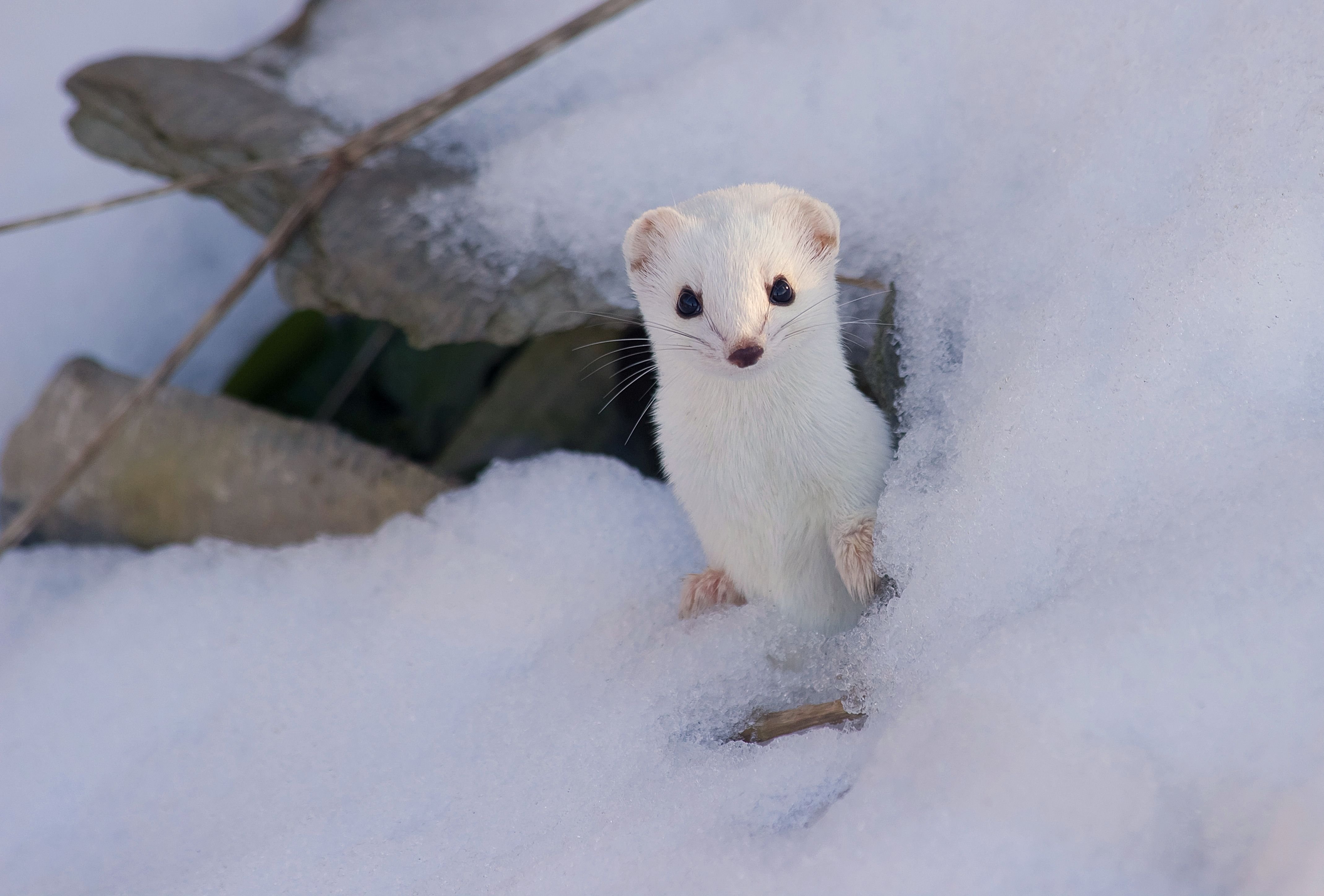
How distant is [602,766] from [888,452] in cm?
70

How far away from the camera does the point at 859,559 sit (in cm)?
155

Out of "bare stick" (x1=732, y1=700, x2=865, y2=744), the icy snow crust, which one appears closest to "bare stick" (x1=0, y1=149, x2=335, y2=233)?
the icy snow crust

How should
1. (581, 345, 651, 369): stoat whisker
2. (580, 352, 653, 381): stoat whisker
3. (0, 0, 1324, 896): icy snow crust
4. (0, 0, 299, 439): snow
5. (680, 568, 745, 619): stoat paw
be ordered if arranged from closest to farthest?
(0, 0, 1324, 896): icy snow crust → (680, 568, 745, 619): stoat paw → (581, 345, 651, 369): stoat whisker → (580, 352, 653, 381): stoat whisker → (0, 0, 299, 439): snow

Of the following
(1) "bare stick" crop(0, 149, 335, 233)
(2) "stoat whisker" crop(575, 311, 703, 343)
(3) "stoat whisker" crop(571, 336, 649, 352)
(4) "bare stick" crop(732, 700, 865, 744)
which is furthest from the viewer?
(1) "bare stick" crop(0, 149, 335, 233)

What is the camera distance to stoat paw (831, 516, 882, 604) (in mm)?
1542

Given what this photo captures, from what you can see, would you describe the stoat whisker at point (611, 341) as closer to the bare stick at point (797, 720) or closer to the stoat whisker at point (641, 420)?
the stoat whisker at point (641, 420)

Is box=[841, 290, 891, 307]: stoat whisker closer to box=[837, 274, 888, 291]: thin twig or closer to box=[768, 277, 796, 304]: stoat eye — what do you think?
box=[837, 274, 888, 291]: thin twig

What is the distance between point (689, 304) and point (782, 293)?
0.15 metres

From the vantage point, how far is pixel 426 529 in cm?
218

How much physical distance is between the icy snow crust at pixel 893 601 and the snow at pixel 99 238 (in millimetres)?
897

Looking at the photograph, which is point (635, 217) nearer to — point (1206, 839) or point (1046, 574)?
point (1046, 574)

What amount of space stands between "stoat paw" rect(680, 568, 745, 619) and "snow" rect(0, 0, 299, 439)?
2.01 metres

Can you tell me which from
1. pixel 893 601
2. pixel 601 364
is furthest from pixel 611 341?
pixel 893 601

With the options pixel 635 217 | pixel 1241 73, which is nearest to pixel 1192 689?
pixel 1241 73
